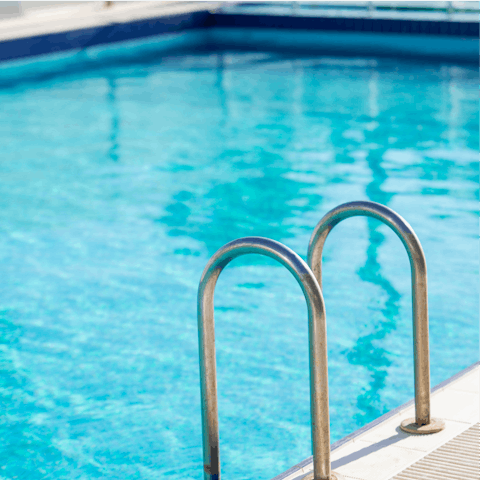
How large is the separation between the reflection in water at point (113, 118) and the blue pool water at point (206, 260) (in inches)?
2.0

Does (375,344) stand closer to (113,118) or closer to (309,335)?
(309,335)

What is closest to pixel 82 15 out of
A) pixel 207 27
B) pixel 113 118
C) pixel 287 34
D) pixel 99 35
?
pixel 99 35

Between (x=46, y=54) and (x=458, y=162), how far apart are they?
773cm

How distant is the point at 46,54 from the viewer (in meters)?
13.6

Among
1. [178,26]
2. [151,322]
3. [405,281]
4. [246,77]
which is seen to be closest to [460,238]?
[405,281]

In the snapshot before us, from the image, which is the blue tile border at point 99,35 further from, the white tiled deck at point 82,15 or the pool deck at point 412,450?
the pool deck at point 412,450

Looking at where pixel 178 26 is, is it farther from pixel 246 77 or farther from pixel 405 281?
pixel 405 281

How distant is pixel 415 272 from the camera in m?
2.85

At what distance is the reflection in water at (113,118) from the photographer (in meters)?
8.77

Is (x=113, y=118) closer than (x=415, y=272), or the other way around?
(x=415, y=272)

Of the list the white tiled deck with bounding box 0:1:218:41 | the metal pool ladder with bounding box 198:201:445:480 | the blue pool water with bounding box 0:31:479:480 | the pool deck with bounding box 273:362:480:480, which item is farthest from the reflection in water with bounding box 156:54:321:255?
the white tiled deck with bounding box 0:1:218:41

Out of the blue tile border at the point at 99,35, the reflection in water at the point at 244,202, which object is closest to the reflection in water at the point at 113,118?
the reflection in water at the point at 244,202

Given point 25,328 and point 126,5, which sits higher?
point 126,5

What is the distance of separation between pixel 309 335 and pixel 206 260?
135 inches
